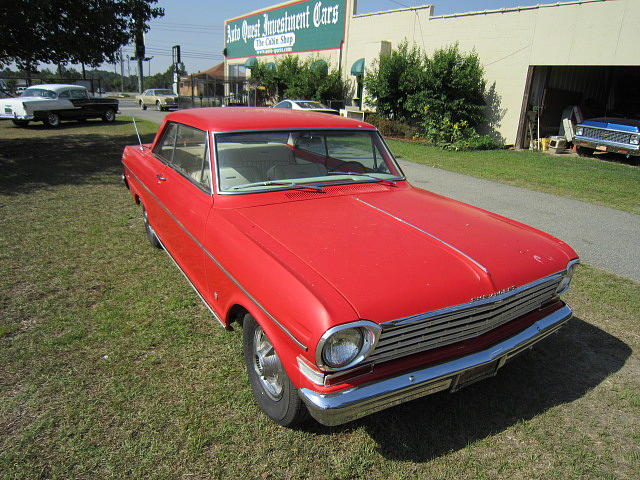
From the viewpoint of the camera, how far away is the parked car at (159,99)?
27875mm

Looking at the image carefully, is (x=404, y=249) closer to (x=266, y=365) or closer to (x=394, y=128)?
(x=266, y=365)

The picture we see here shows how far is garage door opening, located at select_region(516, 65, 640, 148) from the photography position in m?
14.9

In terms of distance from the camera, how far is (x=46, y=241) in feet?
16.5

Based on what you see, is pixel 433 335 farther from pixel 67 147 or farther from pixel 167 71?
pixel 167 71

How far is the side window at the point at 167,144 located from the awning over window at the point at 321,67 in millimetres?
20287

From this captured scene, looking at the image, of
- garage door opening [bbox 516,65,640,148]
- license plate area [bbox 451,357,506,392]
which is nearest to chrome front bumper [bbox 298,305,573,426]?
license plate area [bbox 451,357,506,392]

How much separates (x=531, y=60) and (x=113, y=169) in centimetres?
1302

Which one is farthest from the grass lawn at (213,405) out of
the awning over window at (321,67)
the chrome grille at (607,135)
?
the awning over window at (321,67)

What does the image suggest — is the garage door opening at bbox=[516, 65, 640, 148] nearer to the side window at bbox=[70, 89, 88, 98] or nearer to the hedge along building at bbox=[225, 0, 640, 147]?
the hedge along building at bbox=[225, 0, 640, 147]

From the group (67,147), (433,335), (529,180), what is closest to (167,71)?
(67,147)

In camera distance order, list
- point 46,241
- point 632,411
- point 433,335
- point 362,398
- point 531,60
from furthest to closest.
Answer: point 531,60 → point 46,241 → point 632,411 → point 433,335 → point 362,398

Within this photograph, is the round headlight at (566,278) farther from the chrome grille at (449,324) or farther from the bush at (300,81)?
the bush at (300,81)

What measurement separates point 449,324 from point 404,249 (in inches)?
18.7

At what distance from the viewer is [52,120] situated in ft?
54.9
